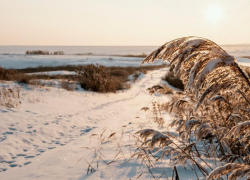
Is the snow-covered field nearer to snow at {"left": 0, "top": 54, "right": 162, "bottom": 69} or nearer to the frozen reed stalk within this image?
the frozen reed stalk

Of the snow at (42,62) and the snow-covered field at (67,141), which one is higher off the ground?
the snow at (42,62)

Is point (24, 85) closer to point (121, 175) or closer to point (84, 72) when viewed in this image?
point (84, 72)

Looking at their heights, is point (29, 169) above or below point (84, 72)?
below

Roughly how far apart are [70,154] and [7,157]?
43.8 inches

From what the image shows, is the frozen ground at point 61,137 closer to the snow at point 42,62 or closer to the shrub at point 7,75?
the shrub at point 7,75

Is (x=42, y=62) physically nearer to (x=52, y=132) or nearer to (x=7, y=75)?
(x=7, y=75)

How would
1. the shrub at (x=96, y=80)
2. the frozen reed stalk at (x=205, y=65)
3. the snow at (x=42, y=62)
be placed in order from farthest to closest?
the snow at (x=42, y=62) → the shrub at (x=96, y=80) → the frozen reed stalk at (x=205, y=65)

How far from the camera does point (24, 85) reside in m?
10.4

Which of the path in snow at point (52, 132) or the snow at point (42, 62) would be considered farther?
the snow at point (42, 62)

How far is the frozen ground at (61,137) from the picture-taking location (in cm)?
312

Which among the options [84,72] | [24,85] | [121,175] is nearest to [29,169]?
[121,175]

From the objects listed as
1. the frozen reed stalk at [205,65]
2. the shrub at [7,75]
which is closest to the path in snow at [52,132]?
the frozen reed stalk at [205,65]

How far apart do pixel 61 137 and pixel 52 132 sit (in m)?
0.36

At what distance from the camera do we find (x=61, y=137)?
5.40m
